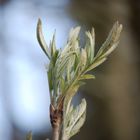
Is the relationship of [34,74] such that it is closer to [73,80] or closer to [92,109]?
[92,109]

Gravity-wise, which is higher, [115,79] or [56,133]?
[56,133]

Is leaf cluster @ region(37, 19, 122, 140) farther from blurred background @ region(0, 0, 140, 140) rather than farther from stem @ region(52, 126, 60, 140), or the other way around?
blurred background @ region(0, 0, 140, 140)

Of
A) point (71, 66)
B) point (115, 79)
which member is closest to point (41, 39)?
point (71, 66)

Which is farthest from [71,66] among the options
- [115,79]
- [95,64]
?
[115,79]

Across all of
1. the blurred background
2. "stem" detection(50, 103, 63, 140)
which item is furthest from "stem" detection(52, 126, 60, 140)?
the blurred background

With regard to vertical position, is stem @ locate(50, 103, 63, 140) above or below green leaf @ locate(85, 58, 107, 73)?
below

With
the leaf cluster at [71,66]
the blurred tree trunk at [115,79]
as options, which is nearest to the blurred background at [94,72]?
the blurred tree trunk at [115,79]

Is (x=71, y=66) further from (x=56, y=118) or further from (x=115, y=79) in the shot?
(x=115, y=79)

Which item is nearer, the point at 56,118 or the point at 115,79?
the point at 56,118

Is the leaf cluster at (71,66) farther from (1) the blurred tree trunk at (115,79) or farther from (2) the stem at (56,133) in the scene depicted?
(1) the blurred tree trunk at (115,79)
